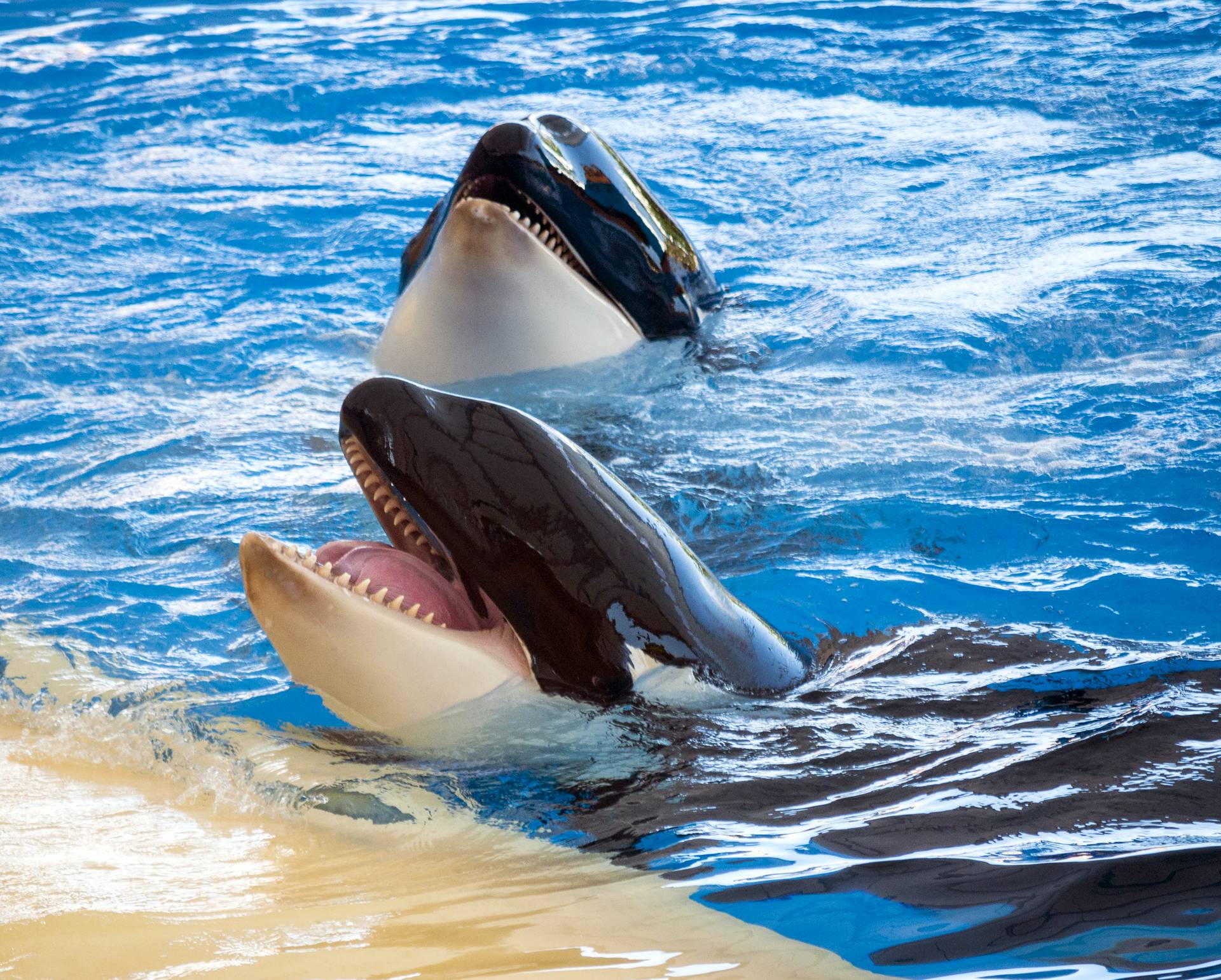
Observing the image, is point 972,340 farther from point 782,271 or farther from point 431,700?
point 431,700

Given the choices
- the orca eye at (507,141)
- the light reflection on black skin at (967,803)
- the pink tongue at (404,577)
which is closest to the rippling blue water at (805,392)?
the light reflection on black skin at (967,803)

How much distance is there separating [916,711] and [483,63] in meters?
12.3

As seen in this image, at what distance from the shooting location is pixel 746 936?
9.59 feet

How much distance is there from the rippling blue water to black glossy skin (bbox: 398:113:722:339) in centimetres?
30

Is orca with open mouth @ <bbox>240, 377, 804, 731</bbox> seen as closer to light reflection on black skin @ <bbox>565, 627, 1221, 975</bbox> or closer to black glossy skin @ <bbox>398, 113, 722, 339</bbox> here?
light reflection on black skin @ <bbox>565, 627, 1221, 975</bbox>

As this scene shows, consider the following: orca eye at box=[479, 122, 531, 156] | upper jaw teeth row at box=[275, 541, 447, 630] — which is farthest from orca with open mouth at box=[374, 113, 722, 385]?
upper jaw teeth row at box=[275, 541, 447, 630]

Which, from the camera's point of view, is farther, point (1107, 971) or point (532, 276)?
point (532, 276)

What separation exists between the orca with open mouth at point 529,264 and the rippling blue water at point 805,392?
0.65ft

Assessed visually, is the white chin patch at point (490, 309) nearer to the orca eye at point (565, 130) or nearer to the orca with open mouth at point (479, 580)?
the orca eye at point (565, 130)

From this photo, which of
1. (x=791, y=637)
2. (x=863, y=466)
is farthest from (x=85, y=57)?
(x=791, y=637)

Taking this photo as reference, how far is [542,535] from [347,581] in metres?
0.48

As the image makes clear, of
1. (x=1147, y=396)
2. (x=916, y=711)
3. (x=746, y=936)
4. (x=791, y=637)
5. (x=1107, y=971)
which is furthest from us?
(x=1147, y=396)

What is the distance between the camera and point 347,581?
10.9ft

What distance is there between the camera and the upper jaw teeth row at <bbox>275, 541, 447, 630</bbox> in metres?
3.31
